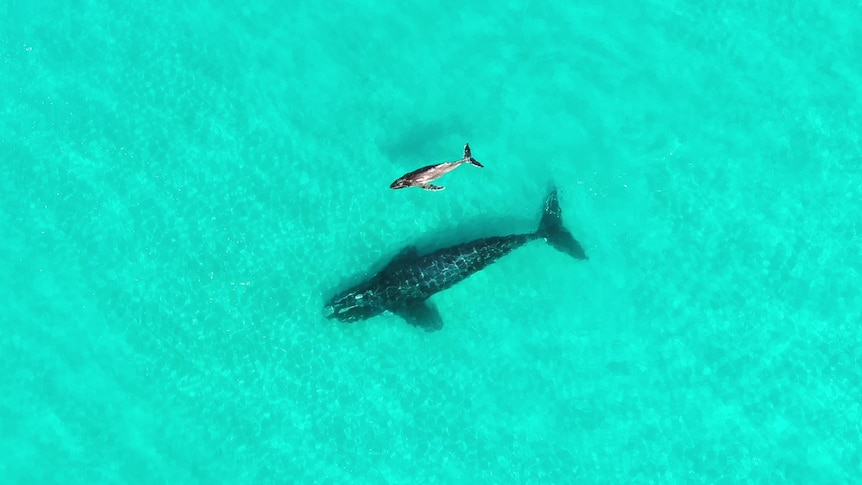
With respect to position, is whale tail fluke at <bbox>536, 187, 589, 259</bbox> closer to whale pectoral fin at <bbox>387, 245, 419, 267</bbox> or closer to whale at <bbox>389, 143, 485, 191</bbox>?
whale at <bbox>389, 143, 485, 191</bbox>

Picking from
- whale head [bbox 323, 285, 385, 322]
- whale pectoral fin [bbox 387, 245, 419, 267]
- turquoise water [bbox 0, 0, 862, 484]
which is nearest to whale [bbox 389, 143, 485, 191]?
turquoise water [bbox 0, 0, 862, 484]

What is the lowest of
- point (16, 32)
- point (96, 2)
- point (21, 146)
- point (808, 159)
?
point (808, 159)

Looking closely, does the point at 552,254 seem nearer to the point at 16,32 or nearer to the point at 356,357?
the point at 356,357

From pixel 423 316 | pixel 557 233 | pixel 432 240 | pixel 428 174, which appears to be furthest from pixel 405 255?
pixel 557 233

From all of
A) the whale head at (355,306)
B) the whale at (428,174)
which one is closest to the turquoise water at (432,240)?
the whale head at (355,306)

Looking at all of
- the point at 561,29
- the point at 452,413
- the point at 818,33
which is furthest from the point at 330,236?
the point at 818,33

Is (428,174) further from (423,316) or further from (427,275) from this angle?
(423,316)

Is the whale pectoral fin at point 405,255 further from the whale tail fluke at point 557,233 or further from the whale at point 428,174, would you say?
the whale tail fluke at point 557,233
